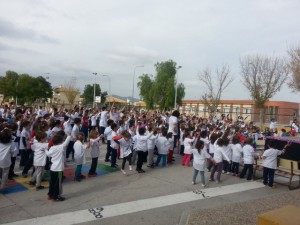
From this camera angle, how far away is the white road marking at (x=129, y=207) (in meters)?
5.96

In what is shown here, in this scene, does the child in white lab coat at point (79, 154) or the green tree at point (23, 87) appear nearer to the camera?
the child in white lab coat at point (79, 154)

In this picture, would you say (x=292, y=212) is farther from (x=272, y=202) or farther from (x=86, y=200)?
(x=86, y=200)

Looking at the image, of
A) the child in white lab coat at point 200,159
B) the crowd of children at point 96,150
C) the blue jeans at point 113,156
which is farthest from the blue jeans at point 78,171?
the child in white lab coat at point 200,159

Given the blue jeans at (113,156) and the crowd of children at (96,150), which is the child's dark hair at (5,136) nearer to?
the crowd of children at (96,150)

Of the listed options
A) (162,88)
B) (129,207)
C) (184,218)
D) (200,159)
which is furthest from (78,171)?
(162,88)

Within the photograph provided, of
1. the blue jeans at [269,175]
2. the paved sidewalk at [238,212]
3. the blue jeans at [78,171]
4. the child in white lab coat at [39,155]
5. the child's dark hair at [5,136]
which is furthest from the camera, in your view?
the blue jeans at [269,175]

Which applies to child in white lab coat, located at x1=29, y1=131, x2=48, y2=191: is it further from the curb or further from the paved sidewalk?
the paved sidewalk

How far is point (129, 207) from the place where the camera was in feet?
22.6

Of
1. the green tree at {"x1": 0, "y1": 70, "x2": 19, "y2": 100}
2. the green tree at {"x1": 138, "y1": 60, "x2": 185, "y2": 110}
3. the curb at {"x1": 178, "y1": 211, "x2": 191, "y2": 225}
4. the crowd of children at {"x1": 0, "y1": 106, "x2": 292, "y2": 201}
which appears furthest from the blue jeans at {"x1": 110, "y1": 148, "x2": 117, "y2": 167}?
the green tree at {"x1": 138, "y1": 60, "x2": 185, "y2": 110}

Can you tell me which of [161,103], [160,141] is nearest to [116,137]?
[160,141]

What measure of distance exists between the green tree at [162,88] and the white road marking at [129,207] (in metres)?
49.2

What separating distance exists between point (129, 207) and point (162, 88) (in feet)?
175

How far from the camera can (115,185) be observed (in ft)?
28.1

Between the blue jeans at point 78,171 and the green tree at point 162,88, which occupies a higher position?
the green tree at point 162,88
